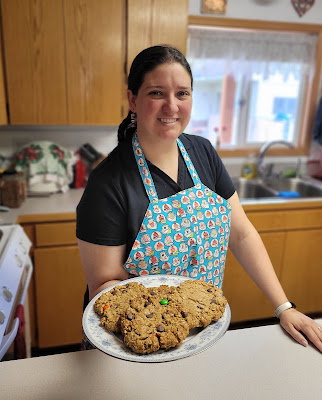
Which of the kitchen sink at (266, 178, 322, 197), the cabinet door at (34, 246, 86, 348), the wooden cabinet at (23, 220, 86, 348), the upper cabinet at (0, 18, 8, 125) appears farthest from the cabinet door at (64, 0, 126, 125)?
the kitchen sink at (266, 178, 322, 197)

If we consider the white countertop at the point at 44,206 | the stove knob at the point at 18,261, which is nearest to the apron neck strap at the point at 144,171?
the stove knob at the point at 18,261

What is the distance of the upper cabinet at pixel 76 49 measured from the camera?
83.2 inches

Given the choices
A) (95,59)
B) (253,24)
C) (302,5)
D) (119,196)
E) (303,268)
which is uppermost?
(302,5)

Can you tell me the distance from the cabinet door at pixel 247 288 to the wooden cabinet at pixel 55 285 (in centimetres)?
93

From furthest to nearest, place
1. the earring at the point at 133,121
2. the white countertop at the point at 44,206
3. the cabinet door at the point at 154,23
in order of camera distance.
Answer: the cabinet door at the point at 154,23 → the white countertop at the point at 44,206 → the earring at the point at 133,121

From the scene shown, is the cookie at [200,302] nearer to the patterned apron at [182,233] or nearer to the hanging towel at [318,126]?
the patterned apron at [182,233]

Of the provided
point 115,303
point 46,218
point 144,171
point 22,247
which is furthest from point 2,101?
point 115,303

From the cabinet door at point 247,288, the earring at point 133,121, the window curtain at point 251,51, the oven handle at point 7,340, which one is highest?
the window curtain at point 251,51

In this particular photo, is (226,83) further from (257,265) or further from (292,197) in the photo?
(257,265)

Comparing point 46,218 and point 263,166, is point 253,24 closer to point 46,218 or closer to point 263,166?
point 263,166

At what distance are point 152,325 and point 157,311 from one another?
0.05m

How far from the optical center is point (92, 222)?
1.00m

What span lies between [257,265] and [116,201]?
1.58ft

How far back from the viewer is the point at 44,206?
7.06 feet
